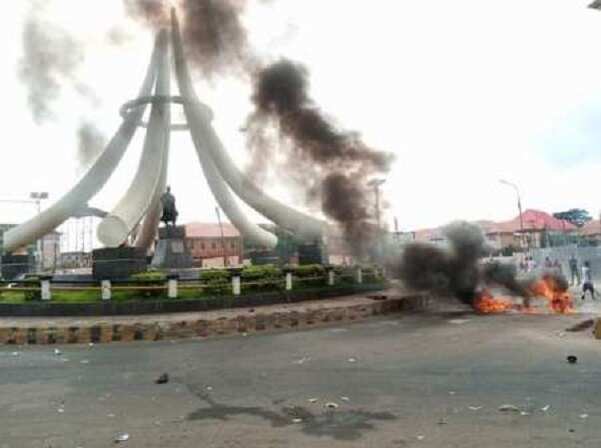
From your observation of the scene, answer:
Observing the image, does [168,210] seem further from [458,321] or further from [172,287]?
[458,321]

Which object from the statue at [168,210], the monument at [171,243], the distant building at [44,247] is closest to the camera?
the monument at [171,243]

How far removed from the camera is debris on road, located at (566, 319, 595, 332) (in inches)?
504

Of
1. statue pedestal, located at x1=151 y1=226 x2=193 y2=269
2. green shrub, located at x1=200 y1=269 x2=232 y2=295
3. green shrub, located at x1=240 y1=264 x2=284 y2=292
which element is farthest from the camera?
statue pedestal, located at x1=151 y1=226 x2=193 y2=269

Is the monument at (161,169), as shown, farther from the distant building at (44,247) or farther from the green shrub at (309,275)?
the green shrub at (309,275)

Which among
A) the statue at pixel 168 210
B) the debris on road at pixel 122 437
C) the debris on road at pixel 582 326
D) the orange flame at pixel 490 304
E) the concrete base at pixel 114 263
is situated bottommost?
the debris on road at pixel 122 437

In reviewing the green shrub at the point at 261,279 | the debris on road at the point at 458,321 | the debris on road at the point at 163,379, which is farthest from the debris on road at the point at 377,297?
the debris on road at the point at 163,379

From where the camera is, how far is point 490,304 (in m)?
18.3

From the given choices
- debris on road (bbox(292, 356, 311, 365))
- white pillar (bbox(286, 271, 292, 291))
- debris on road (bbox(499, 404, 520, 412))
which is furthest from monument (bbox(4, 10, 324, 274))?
debris on road (bbox(499, 404, 520, 412))

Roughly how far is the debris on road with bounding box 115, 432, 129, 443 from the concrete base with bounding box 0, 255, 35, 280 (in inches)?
900

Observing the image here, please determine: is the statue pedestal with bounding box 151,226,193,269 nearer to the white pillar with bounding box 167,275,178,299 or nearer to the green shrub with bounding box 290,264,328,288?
the green shrub with bounding box 290,264,328,288

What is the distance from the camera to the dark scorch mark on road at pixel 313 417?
19.8 ft

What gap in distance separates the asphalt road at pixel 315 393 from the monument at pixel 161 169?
15.1m

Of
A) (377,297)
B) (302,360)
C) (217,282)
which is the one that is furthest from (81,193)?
(302,360)

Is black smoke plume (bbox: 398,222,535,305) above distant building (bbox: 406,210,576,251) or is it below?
below
